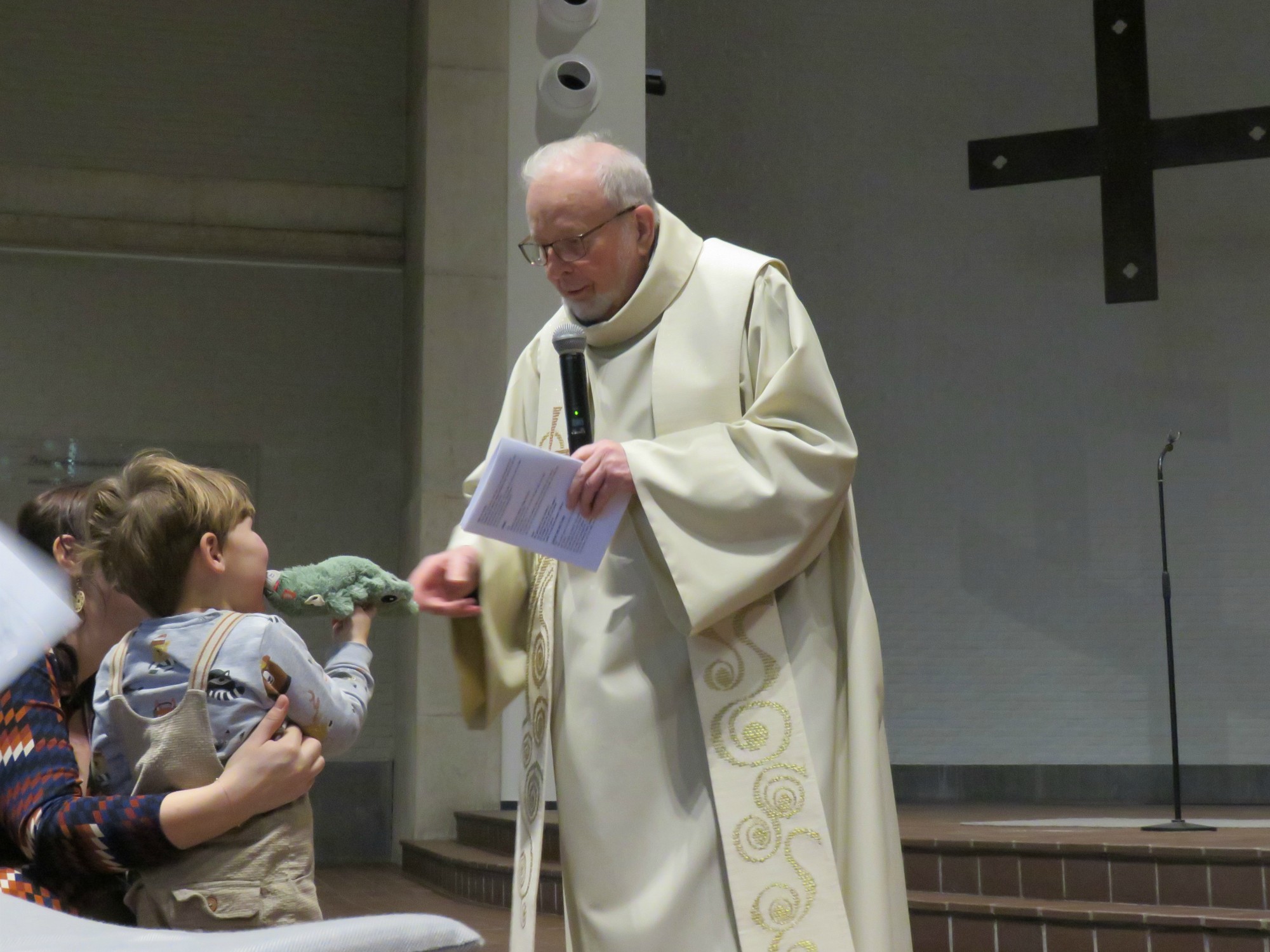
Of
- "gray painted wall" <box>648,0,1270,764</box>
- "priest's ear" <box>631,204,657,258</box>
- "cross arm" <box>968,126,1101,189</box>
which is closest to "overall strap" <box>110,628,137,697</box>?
"priest's ear" <box>631,204,657,258</box>

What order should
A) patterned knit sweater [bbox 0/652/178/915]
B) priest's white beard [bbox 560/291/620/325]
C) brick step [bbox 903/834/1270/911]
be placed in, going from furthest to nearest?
brick step [bbox 903/834/1270/911] → priest's white beard [bbox 560/291/620/325] → patterned knit sweater [bbox 0/652/178/915]

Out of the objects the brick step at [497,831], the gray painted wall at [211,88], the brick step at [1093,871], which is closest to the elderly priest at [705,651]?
the brick step at [1093,871]

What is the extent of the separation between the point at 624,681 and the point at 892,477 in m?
6.76

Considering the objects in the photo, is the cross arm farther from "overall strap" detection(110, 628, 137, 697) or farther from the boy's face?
"overall strap" detection(110, 628, 137, 697)

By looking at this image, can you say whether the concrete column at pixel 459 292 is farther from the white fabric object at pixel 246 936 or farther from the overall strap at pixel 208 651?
the white fabric object at pixel 246 936

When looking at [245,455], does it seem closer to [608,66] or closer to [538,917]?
[608,66]

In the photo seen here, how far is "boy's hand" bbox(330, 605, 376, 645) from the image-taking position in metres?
2.15

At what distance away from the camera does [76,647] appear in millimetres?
2156

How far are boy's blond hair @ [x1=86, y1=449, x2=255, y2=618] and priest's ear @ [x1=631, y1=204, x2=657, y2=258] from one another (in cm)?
85

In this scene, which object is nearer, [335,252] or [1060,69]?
[335,252]

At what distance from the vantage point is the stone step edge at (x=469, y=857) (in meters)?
5.55

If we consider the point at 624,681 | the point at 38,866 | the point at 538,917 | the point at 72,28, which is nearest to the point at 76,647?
the point at 38,866

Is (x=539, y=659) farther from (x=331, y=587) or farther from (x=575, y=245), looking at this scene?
(x=575, y=245)

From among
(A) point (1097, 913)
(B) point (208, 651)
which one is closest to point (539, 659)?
(B) point (208, 651)
